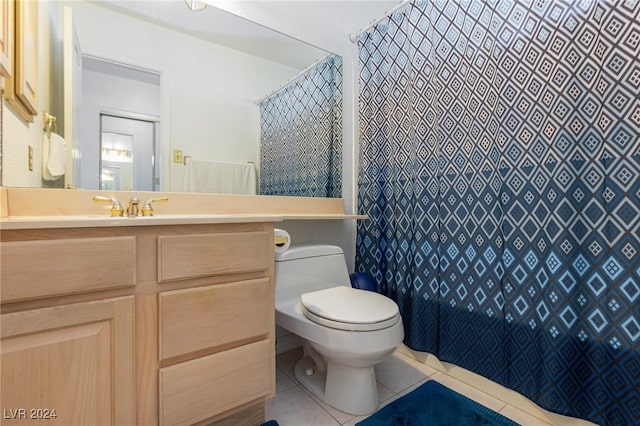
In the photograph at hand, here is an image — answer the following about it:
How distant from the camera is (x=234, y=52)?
1.66 metres

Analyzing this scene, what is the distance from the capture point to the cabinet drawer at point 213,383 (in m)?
0.90

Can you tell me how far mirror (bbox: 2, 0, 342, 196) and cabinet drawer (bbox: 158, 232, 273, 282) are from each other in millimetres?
605

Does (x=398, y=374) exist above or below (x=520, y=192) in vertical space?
below

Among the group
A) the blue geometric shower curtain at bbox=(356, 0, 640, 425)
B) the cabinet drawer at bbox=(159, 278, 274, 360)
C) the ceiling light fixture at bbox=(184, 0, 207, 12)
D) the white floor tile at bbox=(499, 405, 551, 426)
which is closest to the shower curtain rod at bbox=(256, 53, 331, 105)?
the blue geometric shower curtain at bbox=(356, 0, 640, 425)

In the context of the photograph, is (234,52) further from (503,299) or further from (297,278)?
(503,299)

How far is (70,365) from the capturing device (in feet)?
2.52

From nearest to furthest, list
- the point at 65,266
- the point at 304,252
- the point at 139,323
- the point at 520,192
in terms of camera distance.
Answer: the point at 65,266 < the point at 139,323 < the point at 520,192 < the point at 304,252

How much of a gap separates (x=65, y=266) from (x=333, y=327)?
2.88ft

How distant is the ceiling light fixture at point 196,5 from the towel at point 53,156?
0.90 meters

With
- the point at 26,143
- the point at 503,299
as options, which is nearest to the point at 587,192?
the point at 503,299

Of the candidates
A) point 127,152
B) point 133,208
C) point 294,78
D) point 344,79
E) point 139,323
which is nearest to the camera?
point 139,323

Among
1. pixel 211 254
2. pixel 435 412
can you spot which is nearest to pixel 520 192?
pixel 435 412

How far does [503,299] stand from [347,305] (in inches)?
26.7

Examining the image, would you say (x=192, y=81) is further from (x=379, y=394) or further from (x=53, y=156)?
(x=379, y=394)
